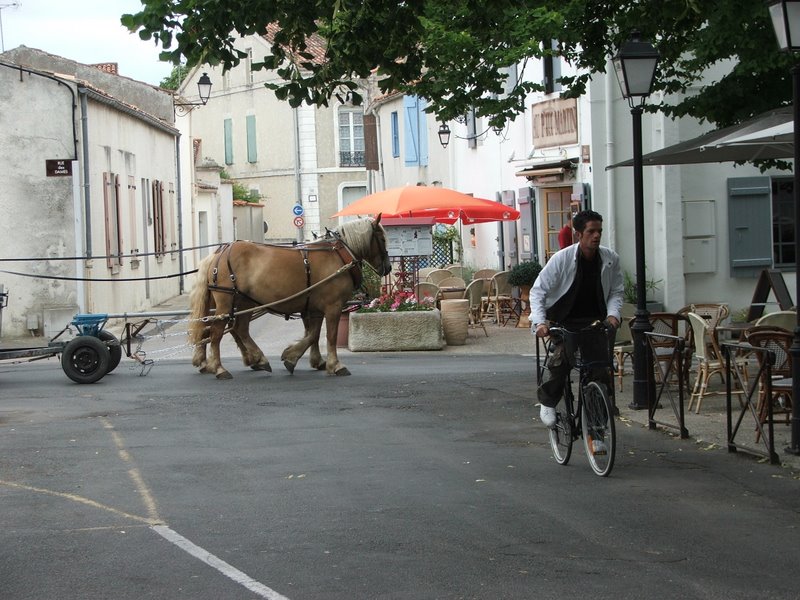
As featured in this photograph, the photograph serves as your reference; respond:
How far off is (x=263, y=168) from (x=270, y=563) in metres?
53.0

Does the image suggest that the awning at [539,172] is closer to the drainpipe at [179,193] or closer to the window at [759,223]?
the window at [759,223]

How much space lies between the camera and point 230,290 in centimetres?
1484

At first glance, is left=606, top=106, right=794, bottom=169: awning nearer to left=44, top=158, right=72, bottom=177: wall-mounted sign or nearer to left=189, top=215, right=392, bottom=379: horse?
left=189, top=215, right=392, bottom=379: horse

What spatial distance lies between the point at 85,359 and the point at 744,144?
7765mm

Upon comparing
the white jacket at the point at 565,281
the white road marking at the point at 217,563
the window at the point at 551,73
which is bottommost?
the white road marking at the point at 217,563

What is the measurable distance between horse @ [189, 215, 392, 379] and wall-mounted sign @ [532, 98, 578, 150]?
782 centimetres

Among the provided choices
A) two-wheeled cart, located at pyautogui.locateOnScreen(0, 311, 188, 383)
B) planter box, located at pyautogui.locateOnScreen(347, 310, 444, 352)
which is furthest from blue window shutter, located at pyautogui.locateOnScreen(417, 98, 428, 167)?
two-wheeled cart, located at pyautogui.locateOnScreen(0, 311, 188, 383)

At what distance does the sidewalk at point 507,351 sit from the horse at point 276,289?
140 centimetres

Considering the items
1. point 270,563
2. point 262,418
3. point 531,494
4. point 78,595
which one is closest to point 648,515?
point 531,494

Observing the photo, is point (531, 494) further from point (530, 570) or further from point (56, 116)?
point (56, 116)

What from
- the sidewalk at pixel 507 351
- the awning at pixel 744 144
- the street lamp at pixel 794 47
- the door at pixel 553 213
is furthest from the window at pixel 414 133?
the street lamp at pixel 794 47

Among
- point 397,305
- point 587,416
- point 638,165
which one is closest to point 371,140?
point 397,305

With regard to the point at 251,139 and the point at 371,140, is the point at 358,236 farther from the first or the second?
the point at 251,139

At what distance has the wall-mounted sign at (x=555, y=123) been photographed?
22297 millimetres
